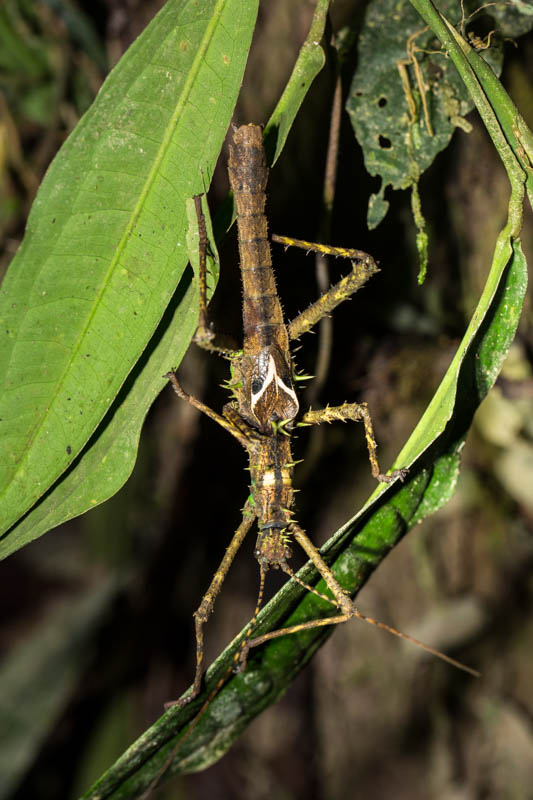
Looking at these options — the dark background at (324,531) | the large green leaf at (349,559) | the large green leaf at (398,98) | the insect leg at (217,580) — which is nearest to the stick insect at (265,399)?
the insect leg at (217,580)

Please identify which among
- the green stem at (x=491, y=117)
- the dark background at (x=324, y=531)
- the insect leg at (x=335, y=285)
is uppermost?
the green stem at (x=491, y=117)

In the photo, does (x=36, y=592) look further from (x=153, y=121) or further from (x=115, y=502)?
(x=153, y=121)

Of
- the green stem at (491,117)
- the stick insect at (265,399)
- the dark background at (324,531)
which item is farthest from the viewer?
the dark background at (324,531)

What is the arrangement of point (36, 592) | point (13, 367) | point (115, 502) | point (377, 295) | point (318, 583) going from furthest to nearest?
point (36, 592) → point (115, 502) → point (377, 295) → point (318, 583) → point (13, 367)

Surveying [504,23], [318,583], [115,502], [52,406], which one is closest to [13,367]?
[52,406]

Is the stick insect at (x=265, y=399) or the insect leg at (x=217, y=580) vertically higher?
the stick insect at (x=265, y=399)

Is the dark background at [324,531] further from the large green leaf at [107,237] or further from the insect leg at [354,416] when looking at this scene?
the large green leaf at [107,237]

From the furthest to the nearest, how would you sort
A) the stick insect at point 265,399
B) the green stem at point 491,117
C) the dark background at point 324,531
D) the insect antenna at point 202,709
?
the dark background at point 324,531
the stick insect at point 265,399
the insect antenna at point 202,709
the green stem at point 491,117

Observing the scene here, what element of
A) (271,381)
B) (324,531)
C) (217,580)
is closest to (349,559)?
(217,580)
